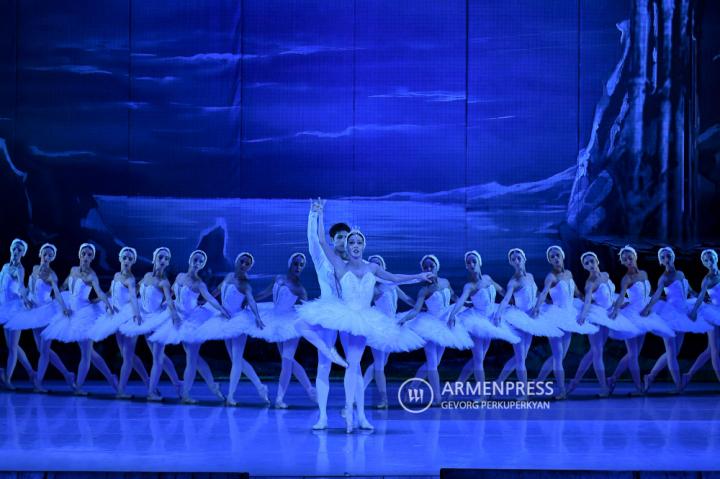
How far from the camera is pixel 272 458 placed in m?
6.77

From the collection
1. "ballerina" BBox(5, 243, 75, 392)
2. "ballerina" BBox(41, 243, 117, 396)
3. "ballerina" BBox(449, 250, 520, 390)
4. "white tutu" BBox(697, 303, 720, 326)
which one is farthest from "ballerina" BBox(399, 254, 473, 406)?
"ballerina" BBox(5, 243, 75, 392)

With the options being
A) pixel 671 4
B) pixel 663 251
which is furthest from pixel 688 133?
pixel 663 251

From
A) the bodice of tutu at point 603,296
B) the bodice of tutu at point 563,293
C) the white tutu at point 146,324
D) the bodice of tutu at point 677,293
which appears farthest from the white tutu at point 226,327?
the bodice of tutu at point 677,293

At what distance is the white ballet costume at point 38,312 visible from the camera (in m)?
10.8

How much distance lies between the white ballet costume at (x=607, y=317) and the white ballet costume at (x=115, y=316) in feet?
15.2

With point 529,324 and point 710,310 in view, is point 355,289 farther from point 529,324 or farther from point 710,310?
point 710,310

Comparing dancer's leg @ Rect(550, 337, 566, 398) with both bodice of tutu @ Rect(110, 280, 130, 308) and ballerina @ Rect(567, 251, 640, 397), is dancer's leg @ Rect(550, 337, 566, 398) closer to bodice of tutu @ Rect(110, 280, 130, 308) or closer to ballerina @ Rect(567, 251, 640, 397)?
ballerina @ Rect(567, 251, 640, 397)

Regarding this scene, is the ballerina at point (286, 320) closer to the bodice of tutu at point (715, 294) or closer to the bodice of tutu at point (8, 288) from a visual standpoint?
the bodice of tutu at point (8, 288)

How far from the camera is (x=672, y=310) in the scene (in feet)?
36.4

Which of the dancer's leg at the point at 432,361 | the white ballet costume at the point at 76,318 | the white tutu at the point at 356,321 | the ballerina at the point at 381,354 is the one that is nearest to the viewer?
the white tutu at the point at 356,321

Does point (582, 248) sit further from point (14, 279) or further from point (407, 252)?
point (14, 279)

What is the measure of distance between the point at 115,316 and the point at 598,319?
191 inches

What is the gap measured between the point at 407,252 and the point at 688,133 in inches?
145

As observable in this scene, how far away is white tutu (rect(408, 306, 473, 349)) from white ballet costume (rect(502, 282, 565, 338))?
27.1 inches
